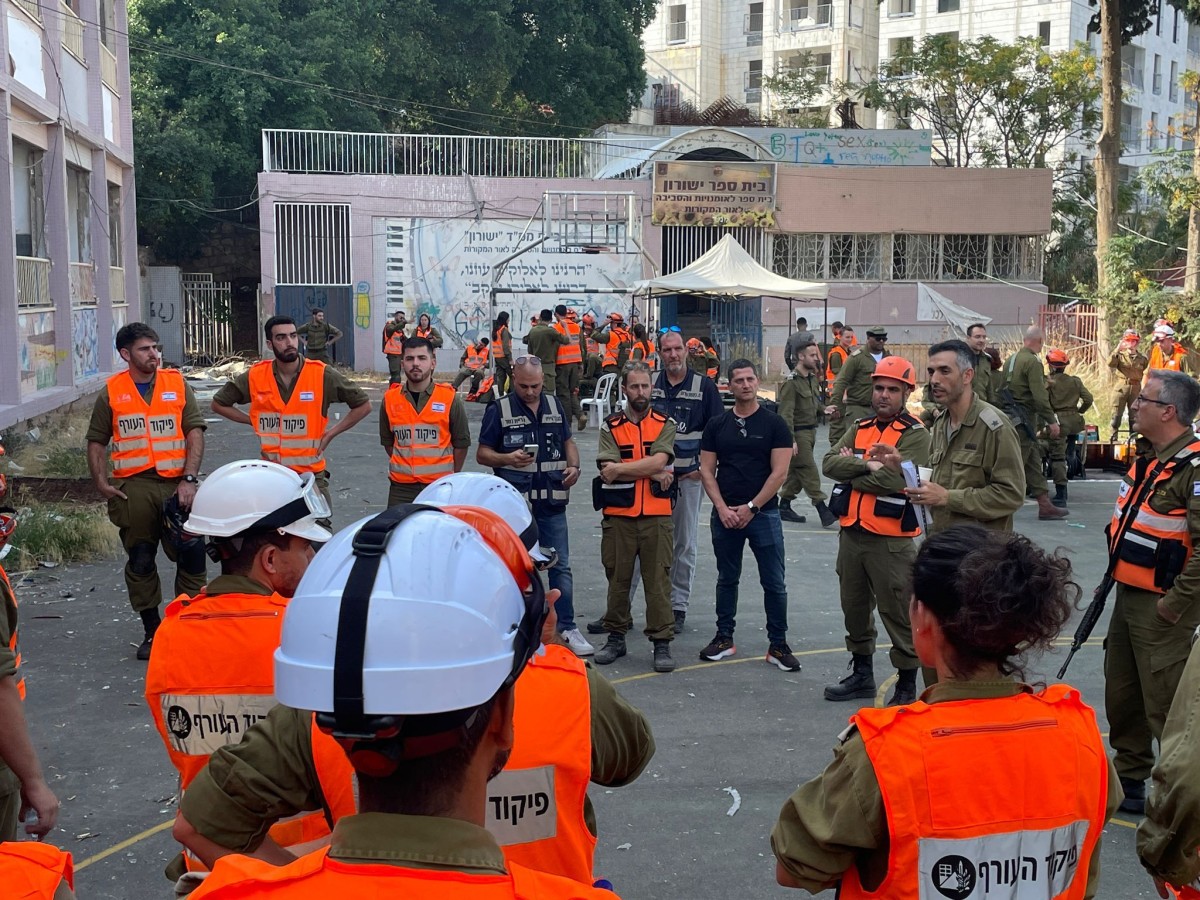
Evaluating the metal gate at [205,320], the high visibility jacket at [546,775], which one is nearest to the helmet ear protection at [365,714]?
the high visibility jacket at [546,775]

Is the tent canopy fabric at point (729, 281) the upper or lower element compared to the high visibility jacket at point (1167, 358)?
upper

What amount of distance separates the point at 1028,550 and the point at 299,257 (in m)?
29.8

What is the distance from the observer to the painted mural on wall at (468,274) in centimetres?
3059

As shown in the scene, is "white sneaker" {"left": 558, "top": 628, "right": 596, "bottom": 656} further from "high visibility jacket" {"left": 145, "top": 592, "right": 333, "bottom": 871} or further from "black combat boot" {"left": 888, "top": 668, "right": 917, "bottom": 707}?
"high visibility jacket" {"left": 145, "top": 592, "right": 333, "bottom": 871}

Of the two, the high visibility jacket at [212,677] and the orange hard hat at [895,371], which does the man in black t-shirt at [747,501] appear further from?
the high visibility jacket at [212,677]

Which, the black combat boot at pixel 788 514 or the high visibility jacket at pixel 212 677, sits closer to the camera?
the high visibility jacket at pixel 212 677

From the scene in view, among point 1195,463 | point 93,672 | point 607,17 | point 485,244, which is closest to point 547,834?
point 1195,463

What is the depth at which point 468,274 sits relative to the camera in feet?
101

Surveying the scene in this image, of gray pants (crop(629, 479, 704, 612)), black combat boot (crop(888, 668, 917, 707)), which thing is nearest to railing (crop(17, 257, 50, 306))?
gray pants (crop(629, 479, 704, 612))

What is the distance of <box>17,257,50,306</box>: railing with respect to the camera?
1658 cm

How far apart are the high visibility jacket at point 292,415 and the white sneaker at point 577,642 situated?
2.11 m

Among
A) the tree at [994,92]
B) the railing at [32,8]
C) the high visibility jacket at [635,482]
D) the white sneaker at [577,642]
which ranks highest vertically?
the tree at [994,92]

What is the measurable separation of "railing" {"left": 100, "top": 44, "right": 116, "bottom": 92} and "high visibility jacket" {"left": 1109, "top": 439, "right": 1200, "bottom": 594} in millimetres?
20968

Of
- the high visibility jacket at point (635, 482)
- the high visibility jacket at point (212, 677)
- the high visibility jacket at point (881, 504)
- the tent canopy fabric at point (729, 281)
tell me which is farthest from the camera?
the tent canopy fabric at point (729, 281)
